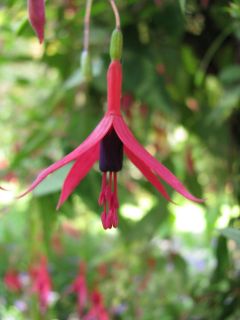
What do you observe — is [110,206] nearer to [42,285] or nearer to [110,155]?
[110,155]

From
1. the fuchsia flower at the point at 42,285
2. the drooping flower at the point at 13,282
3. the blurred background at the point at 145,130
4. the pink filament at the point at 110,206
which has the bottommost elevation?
the drooping flower at the point at 13,282

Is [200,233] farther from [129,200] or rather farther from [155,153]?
[129,200]

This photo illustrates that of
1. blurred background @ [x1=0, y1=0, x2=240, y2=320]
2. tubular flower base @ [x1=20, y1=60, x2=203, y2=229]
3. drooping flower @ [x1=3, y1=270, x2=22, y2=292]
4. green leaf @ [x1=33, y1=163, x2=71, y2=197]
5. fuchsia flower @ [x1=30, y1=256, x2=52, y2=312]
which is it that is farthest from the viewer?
drooping flower @ [x1=3, y1=270, x2=22, y2=292]

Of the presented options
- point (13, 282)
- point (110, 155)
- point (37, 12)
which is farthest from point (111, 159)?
point (13, 282)

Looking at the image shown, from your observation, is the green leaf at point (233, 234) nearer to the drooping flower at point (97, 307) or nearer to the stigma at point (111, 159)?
the stigma at point (111, 159)

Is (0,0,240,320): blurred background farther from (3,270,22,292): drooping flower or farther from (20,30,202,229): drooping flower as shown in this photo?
(20,30,202,229): drooping flower

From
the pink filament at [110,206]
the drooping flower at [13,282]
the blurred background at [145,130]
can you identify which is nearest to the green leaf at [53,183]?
the blurred background at [145,130]

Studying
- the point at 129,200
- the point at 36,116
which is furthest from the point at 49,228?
the point at 36,116

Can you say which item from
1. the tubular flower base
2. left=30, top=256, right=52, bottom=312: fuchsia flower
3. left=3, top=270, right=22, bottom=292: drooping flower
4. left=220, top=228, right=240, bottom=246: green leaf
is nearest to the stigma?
the tubular flower base
